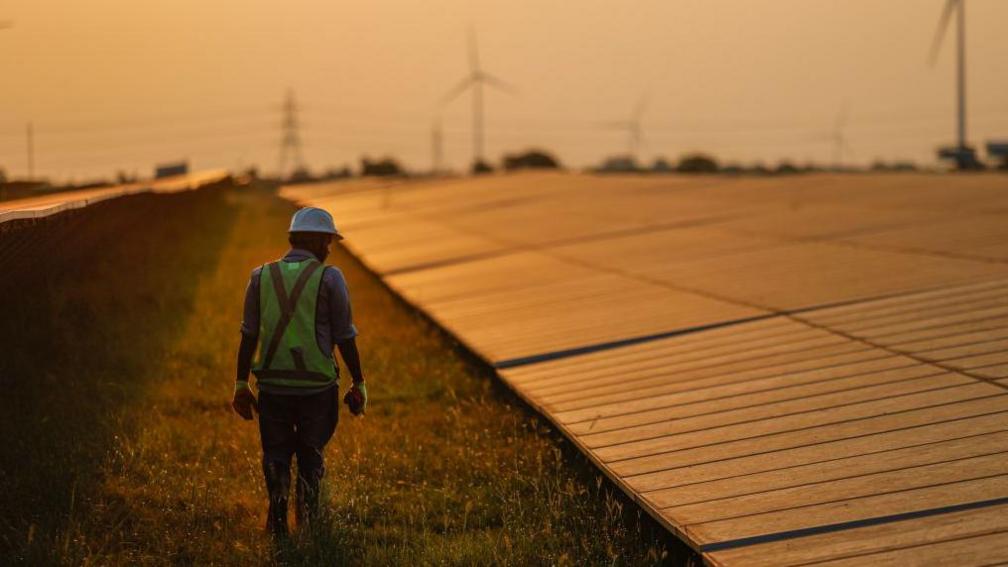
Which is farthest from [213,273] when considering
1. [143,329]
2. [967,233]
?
[967,233]

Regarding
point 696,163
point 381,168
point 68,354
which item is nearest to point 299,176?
point 381,168

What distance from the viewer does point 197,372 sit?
13641 millimetres

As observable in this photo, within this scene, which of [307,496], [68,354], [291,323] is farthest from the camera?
[68,354]

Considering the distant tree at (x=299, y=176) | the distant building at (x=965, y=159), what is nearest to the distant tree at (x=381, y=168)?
the distant tree at (x=299, y=176)

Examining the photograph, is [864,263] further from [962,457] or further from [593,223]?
[593,223]

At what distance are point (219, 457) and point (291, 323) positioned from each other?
2871 mm

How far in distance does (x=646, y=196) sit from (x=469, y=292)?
54.1 feet

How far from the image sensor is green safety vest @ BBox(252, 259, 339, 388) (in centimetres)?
721

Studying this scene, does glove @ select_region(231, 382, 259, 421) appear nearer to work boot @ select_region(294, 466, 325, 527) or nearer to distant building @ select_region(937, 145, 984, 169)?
work boot @ select_region(294, 466, 325, 527)

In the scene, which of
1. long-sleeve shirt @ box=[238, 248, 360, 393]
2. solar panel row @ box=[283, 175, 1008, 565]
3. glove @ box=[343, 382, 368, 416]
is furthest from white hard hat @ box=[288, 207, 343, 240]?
solar panel row @ box=[283, 175, 1008, 565]

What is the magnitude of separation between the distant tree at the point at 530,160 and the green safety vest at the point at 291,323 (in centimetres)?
9667

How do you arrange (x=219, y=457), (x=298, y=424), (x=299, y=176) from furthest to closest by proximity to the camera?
1. (x=299, y=176)
2. (x=219, y=457)
3. (x=298, y=424)

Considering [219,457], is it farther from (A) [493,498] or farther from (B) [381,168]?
(B) [381,168]

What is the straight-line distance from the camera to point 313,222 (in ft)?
23.9
